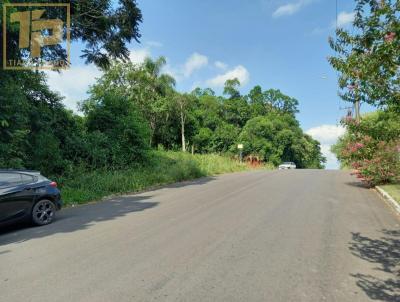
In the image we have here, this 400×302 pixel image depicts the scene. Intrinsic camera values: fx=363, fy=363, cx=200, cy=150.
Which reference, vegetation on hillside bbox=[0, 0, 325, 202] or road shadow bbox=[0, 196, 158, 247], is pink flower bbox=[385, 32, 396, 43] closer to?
road shadow bbox=[0, 196, 158, 247]

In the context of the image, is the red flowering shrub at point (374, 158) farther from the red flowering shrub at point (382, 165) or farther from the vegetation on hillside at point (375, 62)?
the vegetation on hillside at point (375, 62)

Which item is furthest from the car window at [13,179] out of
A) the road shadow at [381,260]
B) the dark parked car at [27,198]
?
the road shadow at [381,260]

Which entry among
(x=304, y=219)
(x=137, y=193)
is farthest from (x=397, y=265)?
(x=137, y=193)

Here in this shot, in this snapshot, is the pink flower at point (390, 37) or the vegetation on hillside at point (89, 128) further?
the vegetation on hillside at point (89, 128)

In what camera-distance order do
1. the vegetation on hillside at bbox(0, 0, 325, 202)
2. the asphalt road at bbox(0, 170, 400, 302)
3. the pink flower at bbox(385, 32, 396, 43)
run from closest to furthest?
the asphalt road at bbox(0, 170, 400, 302) → the pink flower at bbox(385, 32, 396, 43) → the vegetation on hillside at bbox(0, 0, 325, 202)

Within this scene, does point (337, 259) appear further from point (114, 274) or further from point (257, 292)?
point (114, 274)

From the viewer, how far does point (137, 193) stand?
15664 millimetres

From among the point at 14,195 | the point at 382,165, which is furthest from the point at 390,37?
the point at 382,165

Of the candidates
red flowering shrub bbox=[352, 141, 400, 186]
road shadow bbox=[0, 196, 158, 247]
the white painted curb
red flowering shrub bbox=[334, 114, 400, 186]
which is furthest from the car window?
red flowering shrub bbox=[352, 141, 400, 186]

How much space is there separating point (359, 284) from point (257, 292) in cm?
145

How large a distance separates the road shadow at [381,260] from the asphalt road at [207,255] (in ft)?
0.05

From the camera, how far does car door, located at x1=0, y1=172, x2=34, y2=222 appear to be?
26.6ft

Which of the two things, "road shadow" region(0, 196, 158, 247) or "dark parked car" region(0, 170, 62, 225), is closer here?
"road shadow" region(0, 196, 158, 247)

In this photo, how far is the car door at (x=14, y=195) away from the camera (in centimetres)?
810
